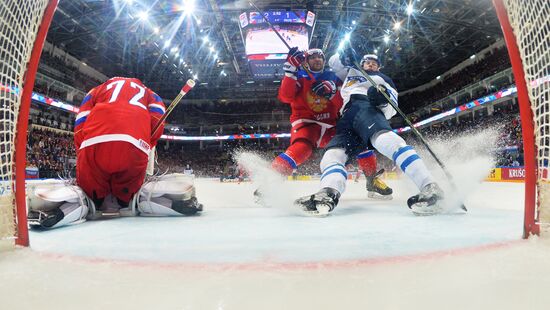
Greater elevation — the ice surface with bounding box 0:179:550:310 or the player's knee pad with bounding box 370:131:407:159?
the player's knee pad with bounding box 370:131:407:159

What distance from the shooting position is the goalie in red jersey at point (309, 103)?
10.6 ft

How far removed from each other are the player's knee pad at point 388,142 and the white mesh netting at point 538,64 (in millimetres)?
947

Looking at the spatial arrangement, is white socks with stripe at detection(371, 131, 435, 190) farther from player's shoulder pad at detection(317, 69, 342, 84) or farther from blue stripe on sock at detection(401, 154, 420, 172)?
player's shoulder pad at detection(317, 69, 342, 84)

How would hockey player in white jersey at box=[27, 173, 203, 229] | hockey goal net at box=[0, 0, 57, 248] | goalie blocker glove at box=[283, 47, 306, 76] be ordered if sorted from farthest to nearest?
goalie blocker glove at box=[283, 47, 306, 76] < hockey player in white jersey at box=[27, 173, 203, 229] < hockey goal net at box=[0, 0, 57, 248]

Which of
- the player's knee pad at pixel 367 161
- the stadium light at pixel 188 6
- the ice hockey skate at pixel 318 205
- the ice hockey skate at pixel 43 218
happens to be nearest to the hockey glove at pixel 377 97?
the ice hockey skate at pixel 318 205

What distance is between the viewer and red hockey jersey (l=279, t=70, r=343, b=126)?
3256 mm

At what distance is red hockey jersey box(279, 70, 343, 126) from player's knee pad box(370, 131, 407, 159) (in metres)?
1.04

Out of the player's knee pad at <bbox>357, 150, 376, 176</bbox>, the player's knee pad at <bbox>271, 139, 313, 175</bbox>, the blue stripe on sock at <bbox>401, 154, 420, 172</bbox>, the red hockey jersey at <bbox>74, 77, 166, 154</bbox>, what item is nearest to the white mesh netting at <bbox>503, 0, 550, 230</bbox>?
the blue stripe on sock at <bbox>401, 154, 420, 172</bbox>

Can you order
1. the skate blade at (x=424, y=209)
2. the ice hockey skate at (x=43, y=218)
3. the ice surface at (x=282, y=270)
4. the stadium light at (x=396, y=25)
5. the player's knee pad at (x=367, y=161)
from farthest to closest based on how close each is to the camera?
the stadium light at (x=396, y=25) → the player's knee pad at (x=367, y=161) → the skate blade at (x=424, y=209) → the ice hockey skate at (x=43, y=218) → the ice surface at (x=282, y=270)

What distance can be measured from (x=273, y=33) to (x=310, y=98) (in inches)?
279

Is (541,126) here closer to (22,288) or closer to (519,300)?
(519,300)

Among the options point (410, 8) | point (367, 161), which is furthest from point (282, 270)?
point (410, 8)

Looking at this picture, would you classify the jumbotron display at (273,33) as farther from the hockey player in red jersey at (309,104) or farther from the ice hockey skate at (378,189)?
the ice hockey skate at (378,189)

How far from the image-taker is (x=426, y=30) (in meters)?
14.7
